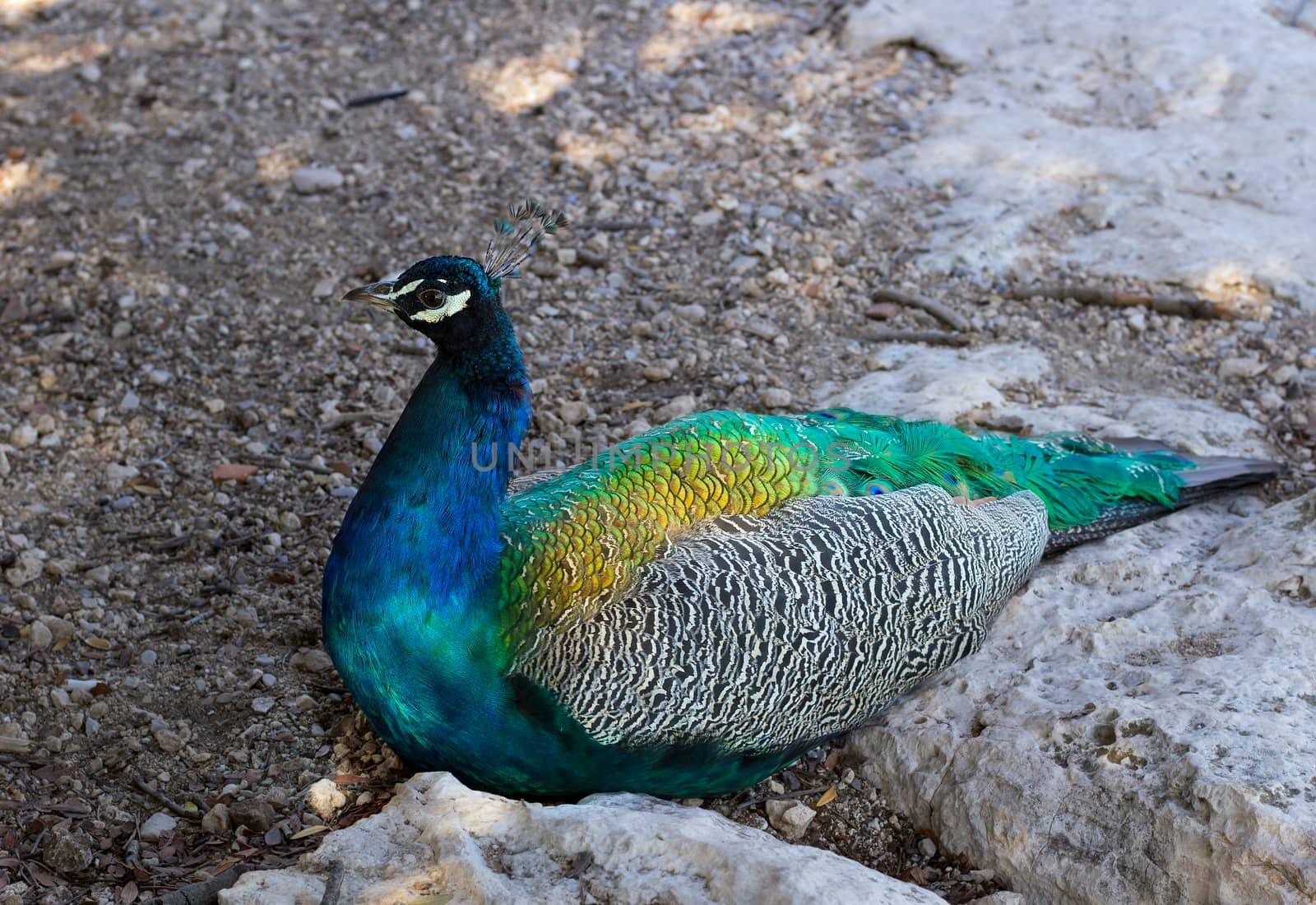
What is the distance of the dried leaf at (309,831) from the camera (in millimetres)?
3268

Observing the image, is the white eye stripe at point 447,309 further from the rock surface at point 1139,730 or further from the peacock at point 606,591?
the rock surface at point 1139,730

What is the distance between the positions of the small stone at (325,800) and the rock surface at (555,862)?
523mm

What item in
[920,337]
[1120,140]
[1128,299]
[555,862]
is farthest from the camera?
[1120,140]

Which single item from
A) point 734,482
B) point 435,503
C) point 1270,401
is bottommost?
point 1270,401

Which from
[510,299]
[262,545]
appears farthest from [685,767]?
[510,299]

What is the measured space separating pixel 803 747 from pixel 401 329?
9.06 ft

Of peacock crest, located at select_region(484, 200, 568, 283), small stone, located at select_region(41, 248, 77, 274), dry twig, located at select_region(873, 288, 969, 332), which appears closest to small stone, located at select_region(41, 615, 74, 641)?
peacock crest, located at select_region(484, 200, 568, 283)

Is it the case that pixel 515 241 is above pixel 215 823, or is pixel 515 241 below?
above

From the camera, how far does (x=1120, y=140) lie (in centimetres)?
616

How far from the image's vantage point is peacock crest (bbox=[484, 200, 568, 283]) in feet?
10.8

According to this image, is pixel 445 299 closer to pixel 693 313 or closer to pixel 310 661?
pixel 310 661

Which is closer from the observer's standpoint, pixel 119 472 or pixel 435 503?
pixel 435 503

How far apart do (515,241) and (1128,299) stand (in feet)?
10.0

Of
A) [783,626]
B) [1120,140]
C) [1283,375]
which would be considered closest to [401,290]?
[783,626]
